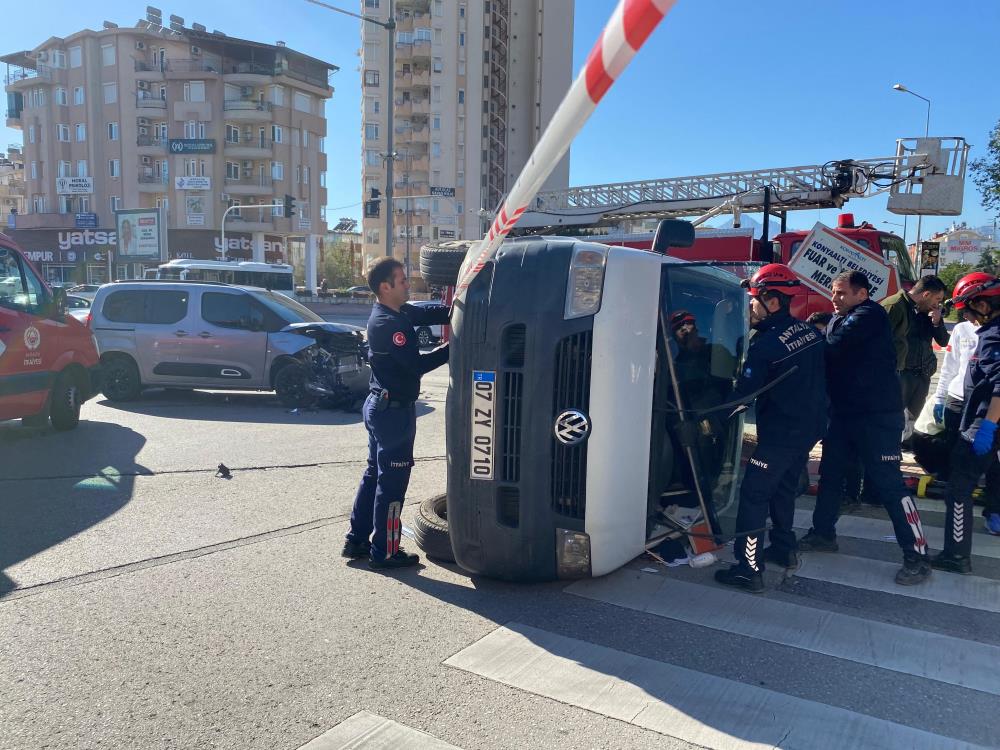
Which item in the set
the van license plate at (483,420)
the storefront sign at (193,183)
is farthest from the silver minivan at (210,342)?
the storefront sign at (193,183)

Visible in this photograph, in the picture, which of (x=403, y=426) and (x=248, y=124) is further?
(x=248, y=124)

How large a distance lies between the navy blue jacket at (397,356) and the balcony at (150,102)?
6253 cm

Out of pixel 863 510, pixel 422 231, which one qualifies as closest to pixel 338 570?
pixel 863 510

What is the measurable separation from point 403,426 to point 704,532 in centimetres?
196

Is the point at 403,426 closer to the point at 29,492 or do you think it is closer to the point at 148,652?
the point at 148,652

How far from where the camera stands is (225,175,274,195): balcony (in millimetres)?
58219

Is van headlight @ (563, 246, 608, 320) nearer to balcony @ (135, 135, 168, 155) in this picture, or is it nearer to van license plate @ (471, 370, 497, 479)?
van license plate @ (471, 370, 497, 479)

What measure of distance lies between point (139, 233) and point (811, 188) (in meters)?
48.2

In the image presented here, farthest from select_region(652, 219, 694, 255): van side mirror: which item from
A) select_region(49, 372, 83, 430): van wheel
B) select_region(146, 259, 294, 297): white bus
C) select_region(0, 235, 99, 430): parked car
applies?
select_region(146, 259, 294, 297): white bus

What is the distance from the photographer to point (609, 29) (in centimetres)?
244

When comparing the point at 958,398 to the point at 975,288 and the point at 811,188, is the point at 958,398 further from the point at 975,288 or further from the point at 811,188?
the point at 811,188

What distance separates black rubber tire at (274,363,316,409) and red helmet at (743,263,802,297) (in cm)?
748

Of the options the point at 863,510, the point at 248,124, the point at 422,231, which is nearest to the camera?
the point at 863,510

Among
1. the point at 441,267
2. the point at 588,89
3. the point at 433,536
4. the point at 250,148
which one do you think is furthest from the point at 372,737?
the point at 250,148
